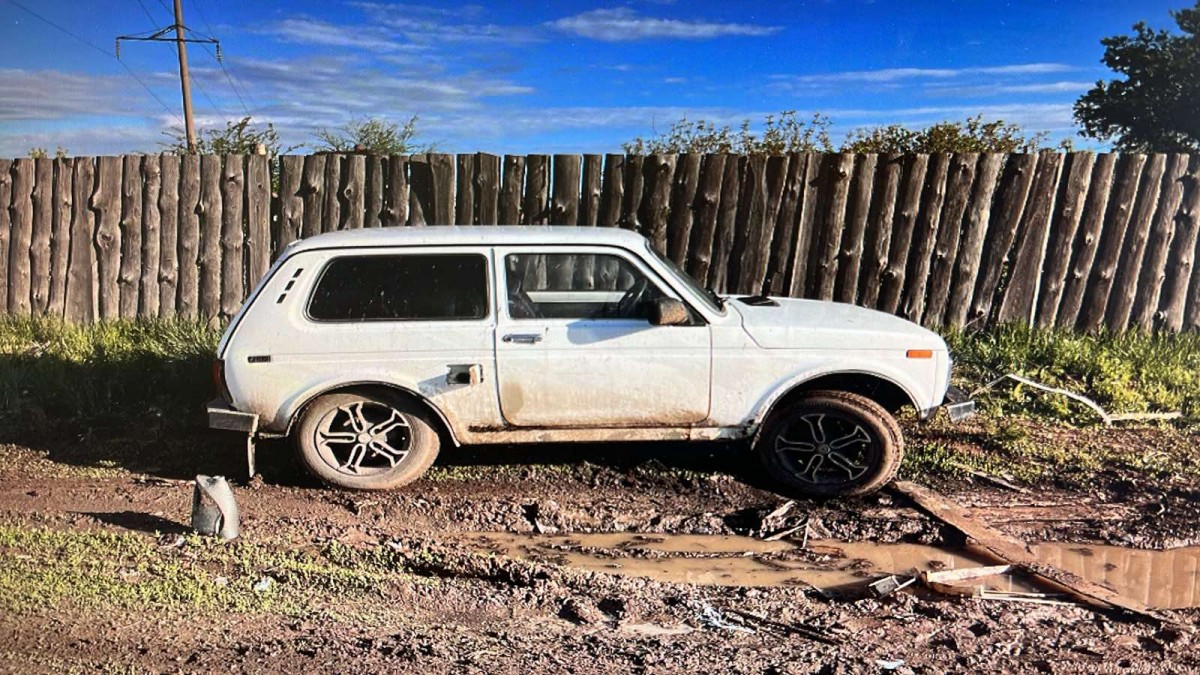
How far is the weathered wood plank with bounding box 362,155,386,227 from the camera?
28.2ft

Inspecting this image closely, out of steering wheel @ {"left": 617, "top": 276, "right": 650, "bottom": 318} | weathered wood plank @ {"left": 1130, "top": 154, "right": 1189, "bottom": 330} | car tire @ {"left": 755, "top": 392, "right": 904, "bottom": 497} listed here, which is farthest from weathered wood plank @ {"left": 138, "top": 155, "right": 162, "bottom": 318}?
weathered wood plank @ {"left": 1130, "top": 154, "right": 1189, "bottom": 330}

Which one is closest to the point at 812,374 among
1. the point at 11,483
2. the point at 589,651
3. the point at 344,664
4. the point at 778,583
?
the point at 778,583

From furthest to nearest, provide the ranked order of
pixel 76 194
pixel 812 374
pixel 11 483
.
→ pixel 76 194 < pixel 11 483 < pixel 812 374

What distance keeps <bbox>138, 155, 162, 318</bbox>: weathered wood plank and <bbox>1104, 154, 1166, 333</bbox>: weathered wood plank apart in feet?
29.0

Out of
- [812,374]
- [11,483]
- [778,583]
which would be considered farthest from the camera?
[11,483]

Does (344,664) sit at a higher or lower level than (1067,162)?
lower

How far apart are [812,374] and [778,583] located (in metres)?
1.34

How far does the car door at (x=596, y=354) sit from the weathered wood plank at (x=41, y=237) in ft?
19.5

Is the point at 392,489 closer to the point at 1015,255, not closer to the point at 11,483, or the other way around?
the point at 11,483

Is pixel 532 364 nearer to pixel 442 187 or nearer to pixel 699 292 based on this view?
pixel 699 292

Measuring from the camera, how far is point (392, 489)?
574 cm

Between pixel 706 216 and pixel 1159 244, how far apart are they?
404 cm

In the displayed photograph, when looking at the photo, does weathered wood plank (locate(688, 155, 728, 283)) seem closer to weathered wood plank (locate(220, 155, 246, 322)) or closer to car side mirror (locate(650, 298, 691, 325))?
car side mirror (locate(650, 298, 691, 325))

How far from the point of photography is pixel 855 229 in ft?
27.8
